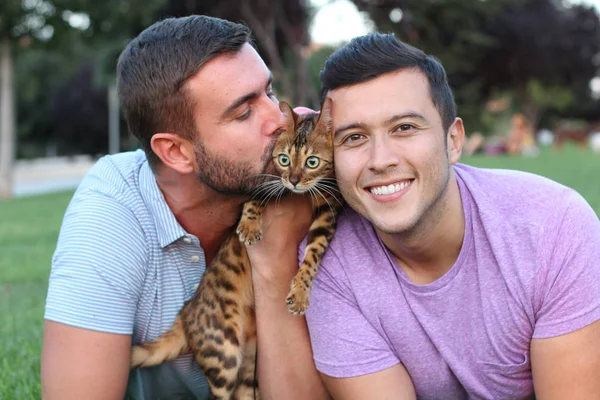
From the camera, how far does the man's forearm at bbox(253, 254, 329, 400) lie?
138 inches

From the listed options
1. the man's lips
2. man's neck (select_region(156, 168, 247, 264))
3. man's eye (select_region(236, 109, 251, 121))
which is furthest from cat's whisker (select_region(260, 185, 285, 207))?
the man's lips

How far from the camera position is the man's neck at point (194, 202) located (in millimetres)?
3771

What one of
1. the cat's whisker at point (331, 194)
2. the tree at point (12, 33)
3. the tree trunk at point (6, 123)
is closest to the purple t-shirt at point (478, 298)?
the cat's whisker at point (331, 194)

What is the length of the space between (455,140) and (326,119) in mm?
615

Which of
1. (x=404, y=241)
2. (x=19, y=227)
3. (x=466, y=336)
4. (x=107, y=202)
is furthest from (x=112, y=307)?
(x=19, y=227)

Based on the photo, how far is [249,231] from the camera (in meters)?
3.63

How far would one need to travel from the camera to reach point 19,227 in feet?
39.5

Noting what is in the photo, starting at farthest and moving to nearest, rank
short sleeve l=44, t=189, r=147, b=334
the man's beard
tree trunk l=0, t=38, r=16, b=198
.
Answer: tree trunk l=0, t=38, r=16, b=198
the man's beard
short sleeve l=44, t=189, r=147, b=334

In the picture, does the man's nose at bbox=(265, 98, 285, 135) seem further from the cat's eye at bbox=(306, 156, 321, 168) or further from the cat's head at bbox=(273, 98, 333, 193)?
the cat's eye at bbox=(306, 156, 321, 168)

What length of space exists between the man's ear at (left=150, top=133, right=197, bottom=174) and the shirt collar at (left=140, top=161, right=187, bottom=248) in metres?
0.14

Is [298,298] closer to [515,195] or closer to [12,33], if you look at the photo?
[515,195]

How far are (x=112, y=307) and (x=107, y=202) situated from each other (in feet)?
1.72

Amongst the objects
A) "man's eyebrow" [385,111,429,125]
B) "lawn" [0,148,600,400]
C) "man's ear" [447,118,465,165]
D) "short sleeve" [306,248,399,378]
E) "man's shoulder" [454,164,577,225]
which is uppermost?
"man's eyebrow" [385,111,429,125]

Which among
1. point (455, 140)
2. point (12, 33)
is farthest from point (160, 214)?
point (12, 33)
